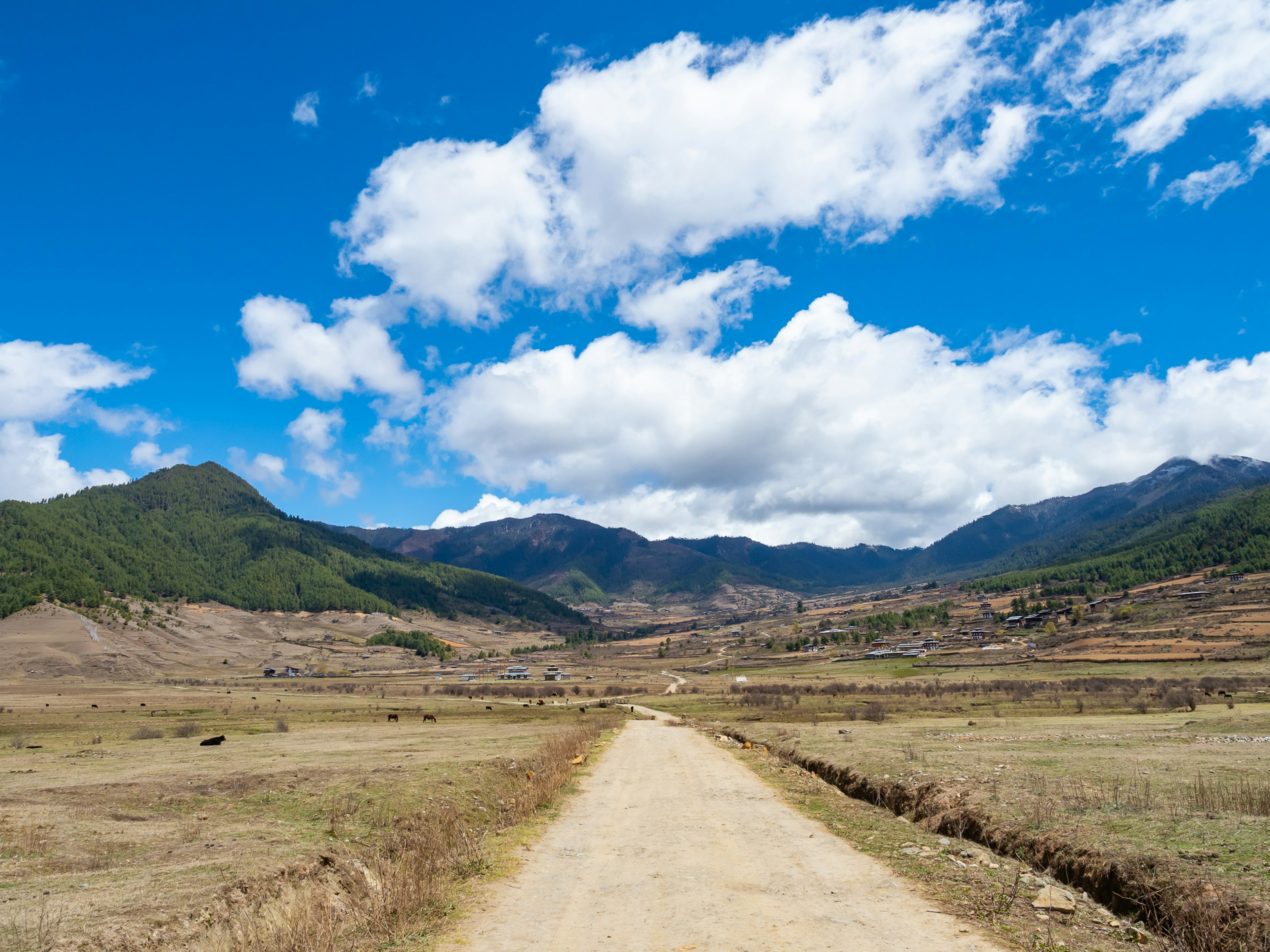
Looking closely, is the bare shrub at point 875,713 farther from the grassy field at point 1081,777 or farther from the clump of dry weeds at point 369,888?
the clump of dry weeds at point 369,888

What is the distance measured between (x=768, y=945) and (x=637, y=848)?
7.97 metres

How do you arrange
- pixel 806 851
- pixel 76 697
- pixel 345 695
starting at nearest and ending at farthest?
1. pixel 806 851
2. pixel 76 697
3. pixel 345 695

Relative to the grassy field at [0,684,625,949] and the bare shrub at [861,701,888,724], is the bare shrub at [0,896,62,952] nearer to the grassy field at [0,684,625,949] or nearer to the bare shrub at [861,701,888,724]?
the grassy field at [0,684,625,949]

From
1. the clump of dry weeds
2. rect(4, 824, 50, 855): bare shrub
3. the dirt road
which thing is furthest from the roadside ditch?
rect(4, 824, 50, 855): bare shrub

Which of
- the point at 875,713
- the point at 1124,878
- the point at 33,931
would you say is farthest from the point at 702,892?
the point at 875,713

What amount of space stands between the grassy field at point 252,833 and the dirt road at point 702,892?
67.5 inches

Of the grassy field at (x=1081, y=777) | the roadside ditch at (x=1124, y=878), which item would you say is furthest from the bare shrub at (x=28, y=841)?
the roadside ditch at (x=1124, y=878)

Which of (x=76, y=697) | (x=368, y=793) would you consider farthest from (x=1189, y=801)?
(x=76, y=697)

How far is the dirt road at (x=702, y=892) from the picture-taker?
10.6m

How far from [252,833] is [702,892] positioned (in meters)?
13.1

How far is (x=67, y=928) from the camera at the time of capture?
35.3ft

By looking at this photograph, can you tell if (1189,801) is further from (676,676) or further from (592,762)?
(676,676)

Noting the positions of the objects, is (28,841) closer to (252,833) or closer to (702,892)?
(252,833)

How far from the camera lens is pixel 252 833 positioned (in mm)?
18125
